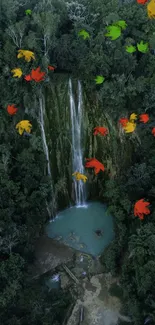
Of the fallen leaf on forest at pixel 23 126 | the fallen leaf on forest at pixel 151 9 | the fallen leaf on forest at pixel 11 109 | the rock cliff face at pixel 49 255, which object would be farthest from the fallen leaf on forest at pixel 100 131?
the fallen leaf on forest at pixel 151 9

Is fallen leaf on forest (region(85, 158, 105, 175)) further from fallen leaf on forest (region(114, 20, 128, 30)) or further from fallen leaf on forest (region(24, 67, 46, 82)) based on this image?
fallen leaf on forest (region(114, 20, 128, 30))

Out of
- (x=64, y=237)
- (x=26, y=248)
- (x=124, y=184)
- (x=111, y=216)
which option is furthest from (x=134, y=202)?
(x=26, y=248)

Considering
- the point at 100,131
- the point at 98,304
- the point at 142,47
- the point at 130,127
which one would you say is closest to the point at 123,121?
the point at 130,127

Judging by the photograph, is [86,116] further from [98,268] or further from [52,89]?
[98,268]

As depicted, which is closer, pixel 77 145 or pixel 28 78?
pixel 28 78

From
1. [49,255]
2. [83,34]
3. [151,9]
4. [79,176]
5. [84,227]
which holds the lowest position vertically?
[49,255]

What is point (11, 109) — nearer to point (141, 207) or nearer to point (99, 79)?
point (99, 79)

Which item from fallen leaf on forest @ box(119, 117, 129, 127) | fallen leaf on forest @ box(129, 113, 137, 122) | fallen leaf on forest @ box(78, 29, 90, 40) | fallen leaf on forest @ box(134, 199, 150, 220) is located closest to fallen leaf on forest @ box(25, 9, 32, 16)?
fallen leaf on forest @ box(78, 29, 90, 40)
